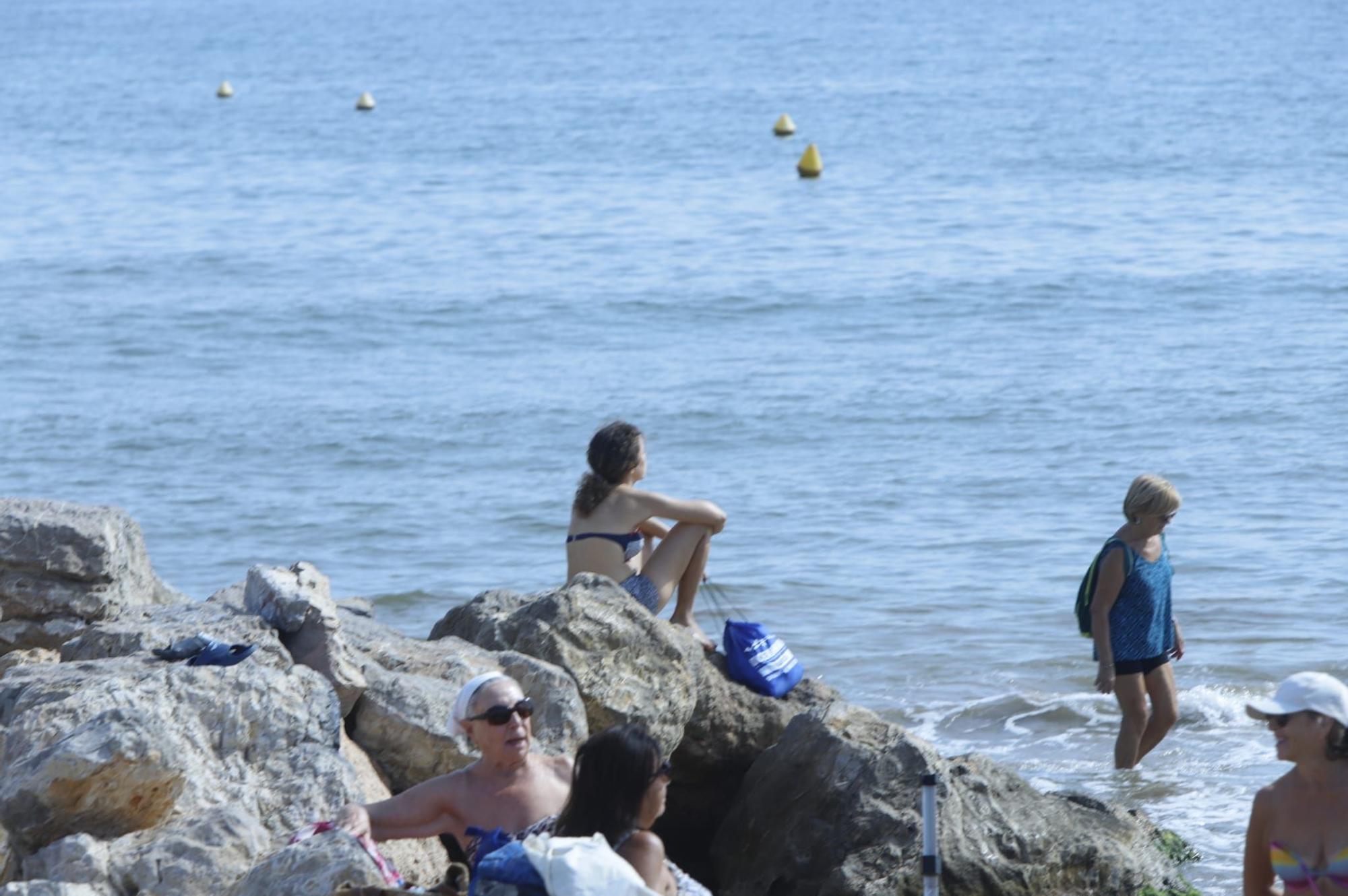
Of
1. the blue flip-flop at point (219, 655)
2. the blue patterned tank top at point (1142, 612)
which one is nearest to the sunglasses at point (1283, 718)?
the blue flip-flop at point (219, 655)

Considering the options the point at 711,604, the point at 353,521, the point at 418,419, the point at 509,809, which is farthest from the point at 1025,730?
the point at 418,419

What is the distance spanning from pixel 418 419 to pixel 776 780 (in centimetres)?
Result: 1255

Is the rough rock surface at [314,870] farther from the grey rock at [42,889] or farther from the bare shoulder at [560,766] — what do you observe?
the bare shoulder at [560,766]

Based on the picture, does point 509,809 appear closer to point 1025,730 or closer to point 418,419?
point 1025,730

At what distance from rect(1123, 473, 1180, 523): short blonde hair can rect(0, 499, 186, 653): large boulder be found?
398 cm

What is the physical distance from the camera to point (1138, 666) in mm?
7762

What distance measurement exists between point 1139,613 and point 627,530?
2150 millimetres

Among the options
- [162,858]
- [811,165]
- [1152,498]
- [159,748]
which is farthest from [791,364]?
[811,165]

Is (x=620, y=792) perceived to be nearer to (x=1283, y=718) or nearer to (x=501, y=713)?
(x=501, y=713)

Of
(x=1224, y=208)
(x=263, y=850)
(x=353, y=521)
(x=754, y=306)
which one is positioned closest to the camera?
(x=263, y=850)

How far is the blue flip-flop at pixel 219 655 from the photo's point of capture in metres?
5.66

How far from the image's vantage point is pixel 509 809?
5082mm

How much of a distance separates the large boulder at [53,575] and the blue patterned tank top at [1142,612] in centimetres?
399

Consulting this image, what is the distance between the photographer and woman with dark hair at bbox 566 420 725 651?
771 cm
